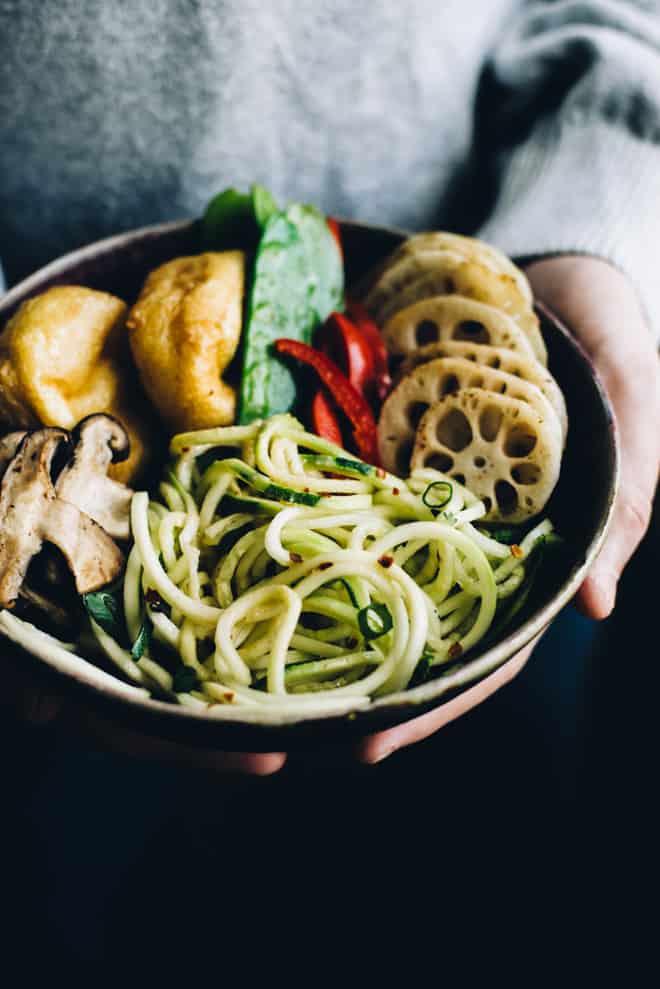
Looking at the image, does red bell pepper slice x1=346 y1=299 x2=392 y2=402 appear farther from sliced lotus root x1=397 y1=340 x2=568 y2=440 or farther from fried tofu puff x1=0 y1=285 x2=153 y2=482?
fried tofu puff x1=0 y1=285 x2=153 y2=482

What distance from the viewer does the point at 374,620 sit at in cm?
162

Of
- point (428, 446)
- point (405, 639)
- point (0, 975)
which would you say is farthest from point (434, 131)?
point (0, 975)

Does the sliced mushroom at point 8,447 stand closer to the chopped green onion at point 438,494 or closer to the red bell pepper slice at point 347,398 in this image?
the red bell pepper slice at point 347,398

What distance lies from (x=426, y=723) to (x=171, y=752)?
55 cm

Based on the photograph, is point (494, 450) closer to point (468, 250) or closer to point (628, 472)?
point (628, 472)

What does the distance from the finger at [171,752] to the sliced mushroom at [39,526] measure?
32cm

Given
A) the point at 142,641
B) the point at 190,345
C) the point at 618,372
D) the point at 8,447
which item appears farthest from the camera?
the point at 618,372

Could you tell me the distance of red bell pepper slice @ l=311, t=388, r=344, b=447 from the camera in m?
1.96

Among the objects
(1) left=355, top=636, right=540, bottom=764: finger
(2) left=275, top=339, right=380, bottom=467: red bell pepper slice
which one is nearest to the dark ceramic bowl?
(1) left=355, top=636, right=540, bottom=764: finger

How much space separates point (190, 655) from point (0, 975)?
153 cm

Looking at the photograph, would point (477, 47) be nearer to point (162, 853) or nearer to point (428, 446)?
point (428, 446)

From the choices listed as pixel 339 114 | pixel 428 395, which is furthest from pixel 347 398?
pixel 339 114

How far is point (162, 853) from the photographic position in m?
2.63

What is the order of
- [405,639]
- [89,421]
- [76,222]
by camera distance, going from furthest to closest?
[76,222] → [89,421] → [405,639]
